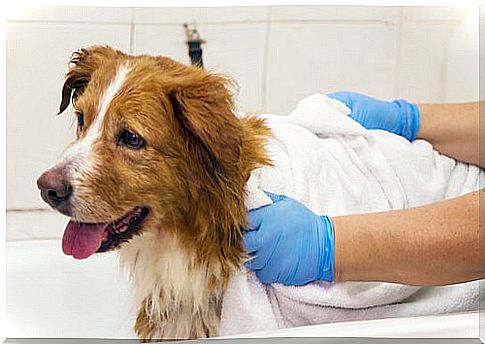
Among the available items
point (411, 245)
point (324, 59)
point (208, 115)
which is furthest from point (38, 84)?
point (411, 245)

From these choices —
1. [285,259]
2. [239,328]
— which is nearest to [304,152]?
[285,259]

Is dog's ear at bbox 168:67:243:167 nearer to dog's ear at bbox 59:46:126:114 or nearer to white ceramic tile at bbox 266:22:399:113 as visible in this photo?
dog's ear at bbox 59:46:126:114

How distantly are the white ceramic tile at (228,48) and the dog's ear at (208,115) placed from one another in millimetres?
164

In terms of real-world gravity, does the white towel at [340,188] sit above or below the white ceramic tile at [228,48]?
below

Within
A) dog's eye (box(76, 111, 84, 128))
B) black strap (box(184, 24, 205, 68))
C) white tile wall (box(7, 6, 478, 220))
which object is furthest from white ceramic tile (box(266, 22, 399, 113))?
dog's eye (box(76, 111, 84, 128))

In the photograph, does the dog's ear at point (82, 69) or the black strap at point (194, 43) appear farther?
the black strap at point (194, 43)

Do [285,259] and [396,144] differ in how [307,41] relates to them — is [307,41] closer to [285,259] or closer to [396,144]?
[396,144]

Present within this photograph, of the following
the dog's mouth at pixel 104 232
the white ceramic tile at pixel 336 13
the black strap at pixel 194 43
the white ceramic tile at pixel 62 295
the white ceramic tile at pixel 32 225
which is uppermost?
the white ceramic tile at pixel 336 13

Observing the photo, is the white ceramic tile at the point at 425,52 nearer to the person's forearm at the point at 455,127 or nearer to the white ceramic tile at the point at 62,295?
the person's forearm at the point at 455,127

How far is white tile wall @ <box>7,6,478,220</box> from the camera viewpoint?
4.16 feet

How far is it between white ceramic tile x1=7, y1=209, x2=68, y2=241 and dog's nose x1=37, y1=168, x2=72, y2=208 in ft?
0.68

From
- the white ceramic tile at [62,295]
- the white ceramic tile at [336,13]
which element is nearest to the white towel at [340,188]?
the white ceramic tile at [336,13]

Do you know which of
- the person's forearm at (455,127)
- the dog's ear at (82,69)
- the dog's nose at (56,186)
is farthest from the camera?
the person's forearm at (455,127)

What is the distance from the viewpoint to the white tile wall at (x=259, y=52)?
4.16 ft
